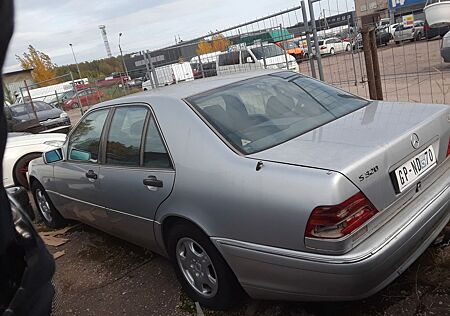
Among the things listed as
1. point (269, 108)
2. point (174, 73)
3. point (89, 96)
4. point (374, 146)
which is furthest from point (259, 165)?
point (89, 96)

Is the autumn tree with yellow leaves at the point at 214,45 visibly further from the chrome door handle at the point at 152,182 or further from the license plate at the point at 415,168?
the license plate at the point at 415,168

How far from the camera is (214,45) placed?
29.7ft

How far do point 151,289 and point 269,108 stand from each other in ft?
5.51

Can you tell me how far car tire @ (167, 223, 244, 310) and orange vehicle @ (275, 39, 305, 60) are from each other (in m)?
5.63

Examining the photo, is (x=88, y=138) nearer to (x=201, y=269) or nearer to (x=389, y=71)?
(x=201, y=269)

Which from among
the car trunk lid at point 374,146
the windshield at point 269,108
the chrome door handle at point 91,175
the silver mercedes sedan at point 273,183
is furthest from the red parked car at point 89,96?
the car trunk lid at point 374,146

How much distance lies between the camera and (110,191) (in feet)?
11.0

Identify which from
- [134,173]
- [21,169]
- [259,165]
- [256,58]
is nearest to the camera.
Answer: [259,165]

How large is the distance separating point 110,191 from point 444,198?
2372 millimetres

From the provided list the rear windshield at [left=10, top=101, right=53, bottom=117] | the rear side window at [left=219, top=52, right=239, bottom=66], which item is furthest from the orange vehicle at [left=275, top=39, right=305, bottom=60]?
the rear windshield at [left=10, top=101, right=53, bottom=117]

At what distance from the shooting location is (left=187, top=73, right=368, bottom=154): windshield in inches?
105

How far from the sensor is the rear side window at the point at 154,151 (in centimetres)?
285

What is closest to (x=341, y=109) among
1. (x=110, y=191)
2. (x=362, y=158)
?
(x=362, y=158)

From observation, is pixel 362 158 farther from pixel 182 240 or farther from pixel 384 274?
pixel 182 240
